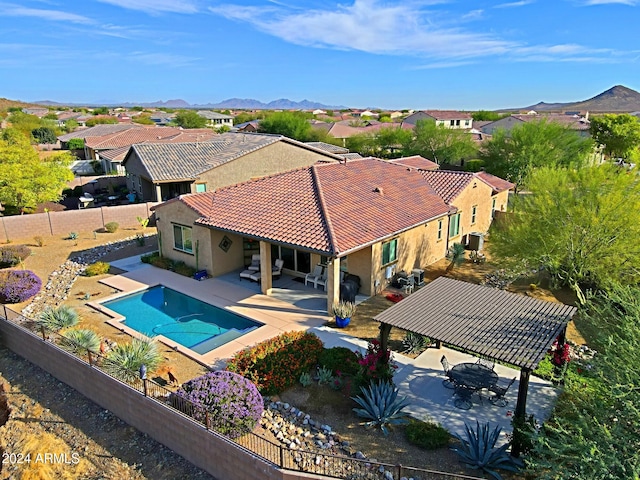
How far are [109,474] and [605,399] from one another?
34.3ft

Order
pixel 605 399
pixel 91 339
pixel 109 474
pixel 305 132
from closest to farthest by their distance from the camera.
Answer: pixel 605 399
pixel 109 474
pixel 91 339
pixel 305 132

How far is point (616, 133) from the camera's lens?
6150 centimetres

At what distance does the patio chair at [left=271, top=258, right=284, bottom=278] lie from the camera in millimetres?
21641

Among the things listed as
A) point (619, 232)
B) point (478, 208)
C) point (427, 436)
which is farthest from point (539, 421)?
point (478, 208)

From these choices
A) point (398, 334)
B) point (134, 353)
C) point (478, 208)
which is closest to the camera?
point (134, 353)

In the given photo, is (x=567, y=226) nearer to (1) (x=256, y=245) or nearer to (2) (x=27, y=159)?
(1) (x=256, y=245)

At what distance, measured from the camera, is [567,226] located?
727 inches

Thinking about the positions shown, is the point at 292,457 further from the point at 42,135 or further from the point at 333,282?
the point at 42,135

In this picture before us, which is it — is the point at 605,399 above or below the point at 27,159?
below

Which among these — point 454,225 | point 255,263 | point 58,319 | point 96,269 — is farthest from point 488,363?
point 96,269

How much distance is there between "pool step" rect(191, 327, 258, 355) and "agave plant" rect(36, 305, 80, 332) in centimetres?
472

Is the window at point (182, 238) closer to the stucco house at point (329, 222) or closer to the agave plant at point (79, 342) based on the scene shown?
the stucco house at point (329, 222)

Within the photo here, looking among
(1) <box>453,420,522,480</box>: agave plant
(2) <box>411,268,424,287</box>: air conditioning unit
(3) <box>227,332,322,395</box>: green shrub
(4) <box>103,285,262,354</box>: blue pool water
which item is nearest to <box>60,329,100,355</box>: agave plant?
(4) <box>103,285,262,354</box>: blue pool water

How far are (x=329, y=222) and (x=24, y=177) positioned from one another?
916 inches
